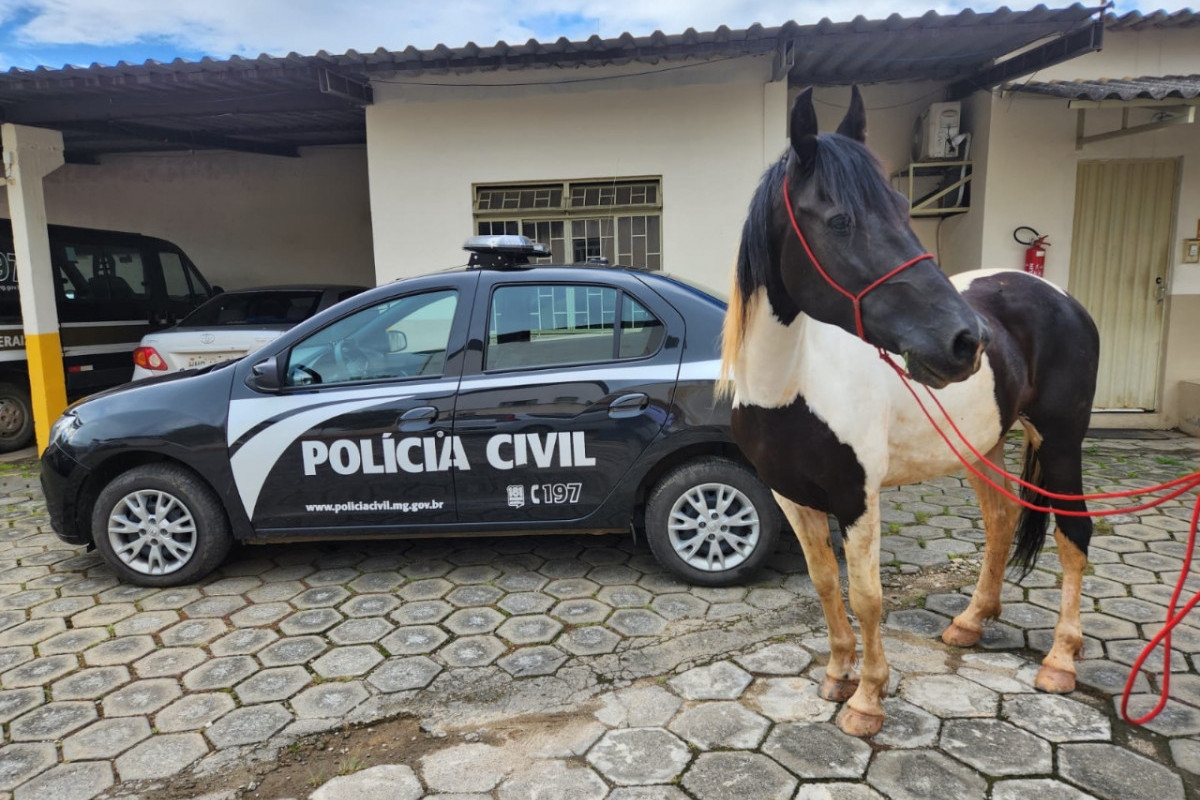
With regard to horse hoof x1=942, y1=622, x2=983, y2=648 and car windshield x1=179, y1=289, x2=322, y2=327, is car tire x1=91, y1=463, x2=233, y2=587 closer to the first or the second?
horse hoof x1=942, y1=622, x2=983, y2=648

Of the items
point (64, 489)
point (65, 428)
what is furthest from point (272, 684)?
point (65, 428)

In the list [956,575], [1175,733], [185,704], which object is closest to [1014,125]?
[956,575]

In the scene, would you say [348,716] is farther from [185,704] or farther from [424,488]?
[424,488]

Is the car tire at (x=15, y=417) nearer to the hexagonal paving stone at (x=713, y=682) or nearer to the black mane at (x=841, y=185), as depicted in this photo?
the hexagonal paving stone at (x=713, y=682)

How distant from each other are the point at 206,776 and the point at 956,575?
3576mm

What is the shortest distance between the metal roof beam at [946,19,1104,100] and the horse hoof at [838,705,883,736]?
539 centimetres

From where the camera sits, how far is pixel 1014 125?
263 inches

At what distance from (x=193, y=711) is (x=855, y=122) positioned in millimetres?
3158

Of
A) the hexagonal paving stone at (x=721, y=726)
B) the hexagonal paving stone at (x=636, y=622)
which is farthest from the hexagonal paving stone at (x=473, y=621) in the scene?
the hexagonal paving stone at (x=721, y=726)

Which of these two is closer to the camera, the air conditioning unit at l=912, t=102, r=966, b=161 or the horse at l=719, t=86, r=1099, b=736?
the horse at l=719, t=86, r=1099, b=736

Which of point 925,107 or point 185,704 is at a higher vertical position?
point 925,107

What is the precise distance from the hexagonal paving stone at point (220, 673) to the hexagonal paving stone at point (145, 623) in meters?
0.56

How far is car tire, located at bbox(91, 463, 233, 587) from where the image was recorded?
3.90 metres

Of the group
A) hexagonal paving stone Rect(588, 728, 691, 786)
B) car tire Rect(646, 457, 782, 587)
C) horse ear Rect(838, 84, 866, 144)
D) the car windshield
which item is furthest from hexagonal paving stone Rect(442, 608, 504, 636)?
the car windshield
